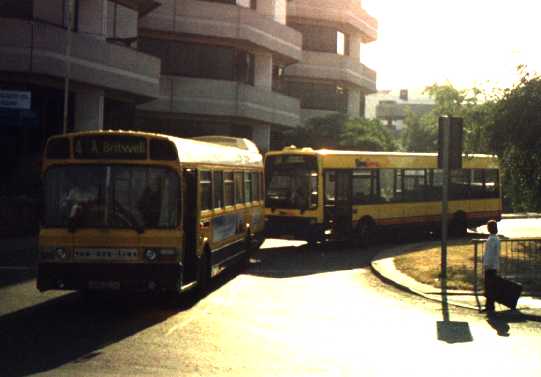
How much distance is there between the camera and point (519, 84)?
22.4 meters

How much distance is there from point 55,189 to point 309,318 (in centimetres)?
440

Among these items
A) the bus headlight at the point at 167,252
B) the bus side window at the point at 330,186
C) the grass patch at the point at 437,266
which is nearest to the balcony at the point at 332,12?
the bus side window at the point at 330,186

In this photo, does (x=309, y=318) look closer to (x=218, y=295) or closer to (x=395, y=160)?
(x=218, y=295)

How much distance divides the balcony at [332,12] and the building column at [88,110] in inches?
1027

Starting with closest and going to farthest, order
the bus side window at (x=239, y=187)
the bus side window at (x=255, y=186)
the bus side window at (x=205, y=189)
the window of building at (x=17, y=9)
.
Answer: the bus side window at (x=205, y=189) → the bus side window at (x=239, y=187) → the bus side window at (x=255, y=186) → the window of building at (x=17, y=9)

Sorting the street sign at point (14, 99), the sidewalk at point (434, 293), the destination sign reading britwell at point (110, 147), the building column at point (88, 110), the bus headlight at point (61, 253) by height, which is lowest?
the sidewalk at point (434, 293)

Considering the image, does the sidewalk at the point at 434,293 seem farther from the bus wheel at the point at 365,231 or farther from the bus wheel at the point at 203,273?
the bus wheel at the point at 365,231

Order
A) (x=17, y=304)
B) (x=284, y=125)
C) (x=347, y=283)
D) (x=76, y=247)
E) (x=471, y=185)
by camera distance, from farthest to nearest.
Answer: (x=284, y=125), (x=471, y=185), (x=347, y=283), (x=17, y=304), (x=76, y=247)

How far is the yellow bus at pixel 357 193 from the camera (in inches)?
880

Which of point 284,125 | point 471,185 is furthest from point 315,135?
point 471,185

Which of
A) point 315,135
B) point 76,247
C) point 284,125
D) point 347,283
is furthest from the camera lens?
point 315,135

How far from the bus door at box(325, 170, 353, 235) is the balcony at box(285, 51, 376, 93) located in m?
32.0

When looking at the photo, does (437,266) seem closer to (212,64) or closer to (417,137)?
(212,64)

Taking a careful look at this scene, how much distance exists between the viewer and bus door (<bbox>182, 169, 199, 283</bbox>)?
12719 mm
